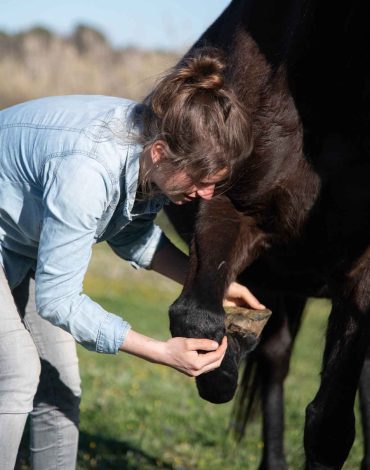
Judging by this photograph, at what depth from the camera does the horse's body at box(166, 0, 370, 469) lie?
9.31 feet

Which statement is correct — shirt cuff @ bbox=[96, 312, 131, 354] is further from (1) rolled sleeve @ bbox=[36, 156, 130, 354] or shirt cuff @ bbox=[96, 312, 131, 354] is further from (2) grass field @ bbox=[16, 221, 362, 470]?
(2) grass field @ bbox=[16, 221, 362, 470]

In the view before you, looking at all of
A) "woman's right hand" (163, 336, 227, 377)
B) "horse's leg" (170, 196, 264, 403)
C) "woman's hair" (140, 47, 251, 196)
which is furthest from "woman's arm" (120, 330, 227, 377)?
"woman's hair" (140, 47, 251, 196)

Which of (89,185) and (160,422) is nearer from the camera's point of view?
(89,185)

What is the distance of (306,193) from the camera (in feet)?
9.62

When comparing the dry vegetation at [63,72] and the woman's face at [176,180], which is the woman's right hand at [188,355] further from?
the dry vegetation at [63,72]

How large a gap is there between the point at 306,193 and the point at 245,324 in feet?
1.59

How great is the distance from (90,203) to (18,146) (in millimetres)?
424

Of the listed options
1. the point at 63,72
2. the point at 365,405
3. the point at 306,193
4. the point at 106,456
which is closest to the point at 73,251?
the point at 306,193

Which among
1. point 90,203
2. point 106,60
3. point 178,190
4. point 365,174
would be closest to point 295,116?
point 365,174

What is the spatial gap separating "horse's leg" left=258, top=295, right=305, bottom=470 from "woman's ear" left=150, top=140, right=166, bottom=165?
1781 mm

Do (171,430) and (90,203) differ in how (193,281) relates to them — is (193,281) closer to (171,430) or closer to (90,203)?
(90,203)

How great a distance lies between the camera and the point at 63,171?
96.7 inches

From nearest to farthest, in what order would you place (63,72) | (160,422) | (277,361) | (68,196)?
(68,196) < (277,361) < (160,422) < (63,72)

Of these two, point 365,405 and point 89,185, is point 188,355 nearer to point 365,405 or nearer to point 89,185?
point 89,185
